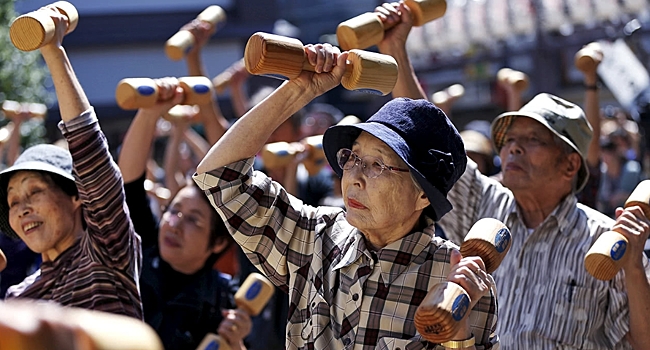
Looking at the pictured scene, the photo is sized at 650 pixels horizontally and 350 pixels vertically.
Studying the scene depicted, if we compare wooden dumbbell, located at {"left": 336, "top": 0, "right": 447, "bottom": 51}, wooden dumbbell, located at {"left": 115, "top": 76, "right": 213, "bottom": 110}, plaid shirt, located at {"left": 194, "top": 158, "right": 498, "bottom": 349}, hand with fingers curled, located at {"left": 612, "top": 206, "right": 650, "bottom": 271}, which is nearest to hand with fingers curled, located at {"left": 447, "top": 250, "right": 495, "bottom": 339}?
plaid shirt, located at {"left": 194, "top": 158, "right": 498, "bottom": 349}

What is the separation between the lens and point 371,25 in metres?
3.05

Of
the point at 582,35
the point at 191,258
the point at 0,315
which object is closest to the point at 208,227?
the point at 191,258

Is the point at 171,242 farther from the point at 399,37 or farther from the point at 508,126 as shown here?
the point at 508,126

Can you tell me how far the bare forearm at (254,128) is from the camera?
2463 mm

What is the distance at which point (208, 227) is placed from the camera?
145 inches

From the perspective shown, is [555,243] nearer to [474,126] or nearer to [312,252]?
[312,252]

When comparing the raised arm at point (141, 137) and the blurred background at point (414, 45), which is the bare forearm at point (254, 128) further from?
the blurred background at point (414, 45)

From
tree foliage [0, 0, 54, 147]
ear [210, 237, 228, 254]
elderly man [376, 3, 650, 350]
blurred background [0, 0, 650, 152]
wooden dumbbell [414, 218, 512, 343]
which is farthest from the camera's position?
tree foliage [0, 0, 54, 147]

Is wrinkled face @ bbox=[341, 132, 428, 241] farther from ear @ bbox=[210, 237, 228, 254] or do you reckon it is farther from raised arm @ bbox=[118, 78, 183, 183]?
ear @ bbox=[210, 237, 228, 254]

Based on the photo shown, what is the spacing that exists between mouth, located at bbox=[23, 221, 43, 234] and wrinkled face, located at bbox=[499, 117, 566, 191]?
5.48ft

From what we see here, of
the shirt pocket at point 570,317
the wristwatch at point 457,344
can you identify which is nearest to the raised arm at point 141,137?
the shirt pocket at point 570,317

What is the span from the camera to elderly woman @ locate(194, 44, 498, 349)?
2.36 m

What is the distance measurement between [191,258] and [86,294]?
0.79 meters

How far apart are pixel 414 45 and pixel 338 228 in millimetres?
8027
